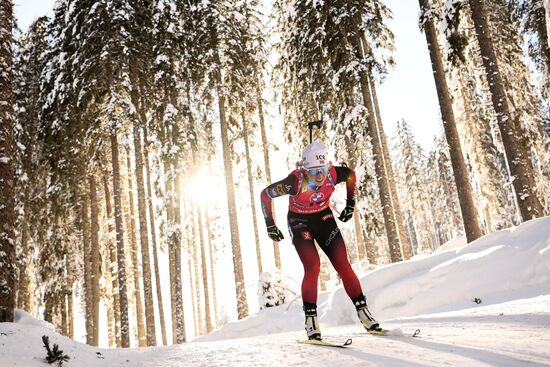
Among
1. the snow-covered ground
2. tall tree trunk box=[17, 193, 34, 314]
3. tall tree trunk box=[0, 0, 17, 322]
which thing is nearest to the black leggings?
the snow-covered ground

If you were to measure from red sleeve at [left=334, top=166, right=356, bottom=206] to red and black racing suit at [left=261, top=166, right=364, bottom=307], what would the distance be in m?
0.11

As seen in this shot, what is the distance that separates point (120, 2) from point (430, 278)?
49.9 feet

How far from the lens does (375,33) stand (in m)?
15.1

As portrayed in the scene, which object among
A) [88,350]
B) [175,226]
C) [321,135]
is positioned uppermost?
[321,135]

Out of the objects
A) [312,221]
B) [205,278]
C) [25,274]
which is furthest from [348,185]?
[205,278]

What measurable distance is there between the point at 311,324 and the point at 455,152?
8199 millimetres

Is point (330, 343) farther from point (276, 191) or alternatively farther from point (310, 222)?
point (276, 191)

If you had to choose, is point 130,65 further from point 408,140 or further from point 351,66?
point 408,140

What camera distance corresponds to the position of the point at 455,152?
37.2 feet

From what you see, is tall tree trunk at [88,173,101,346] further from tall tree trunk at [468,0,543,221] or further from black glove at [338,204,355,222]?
tall tree trunk at [468,0,543,221]

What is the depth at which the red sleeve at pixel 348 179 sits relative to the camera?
18.9 feet

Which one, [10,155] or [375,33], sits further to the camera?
[375,33]

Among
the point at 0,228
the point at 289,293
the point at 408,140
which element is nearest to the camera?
the point at 0,228

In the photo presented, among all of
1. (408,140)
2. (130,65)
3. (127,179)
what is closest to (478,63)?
(130,65)
